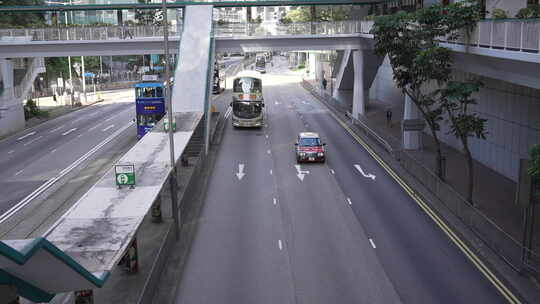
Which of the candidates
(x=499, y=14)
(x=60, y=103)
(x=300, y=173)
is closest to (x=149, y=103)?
(x=300, y=173)

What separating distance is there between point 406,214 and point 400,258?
5649 mm

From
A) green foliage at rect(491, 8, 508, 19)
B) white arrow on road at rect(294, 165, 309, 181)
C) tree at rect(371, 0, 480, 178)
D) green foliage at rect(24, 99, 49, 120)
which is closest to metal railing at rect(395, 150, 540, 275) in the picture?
tree at rect(371, 0, 480, 178)

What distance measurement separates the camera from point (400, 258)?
23250 mm

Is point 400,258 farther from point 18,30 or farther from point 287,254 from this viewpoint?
point 18,30

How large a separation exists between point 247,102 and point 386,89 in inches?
855

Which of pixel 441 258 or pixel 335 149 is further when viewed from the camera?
pixel 335 149

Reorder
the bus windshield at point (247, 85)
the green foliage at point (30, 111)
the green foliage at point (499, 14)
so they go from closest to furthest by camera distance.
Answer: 1. the green foliage at point (499, 14)
2. the bus windshield at point (247, 85)
3. the green foliage at point (30, 111)

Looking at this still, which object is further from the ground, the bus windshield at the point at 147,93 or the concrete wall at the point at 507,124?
the bus windshield at the point at 147,93

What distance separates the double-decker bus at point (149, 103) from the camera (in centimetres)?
4741

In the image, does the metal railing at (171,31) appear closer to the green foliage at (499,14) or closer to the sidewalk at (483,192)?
the sidewalk at (483,192)

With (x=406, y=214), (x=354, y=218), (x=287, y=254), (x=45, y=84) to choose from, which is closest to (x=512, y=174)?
(x=406, y=214)

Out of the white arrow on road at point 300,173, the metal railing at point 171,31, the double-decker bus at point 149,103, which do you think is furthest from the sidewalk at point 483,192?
the double-decker bus at point 149,103

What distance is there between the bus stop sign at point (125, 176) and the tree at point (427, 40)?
49.9 ft

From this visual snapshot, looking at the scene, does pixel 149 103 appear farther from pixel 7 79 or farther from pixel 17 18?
pixel 17 18
